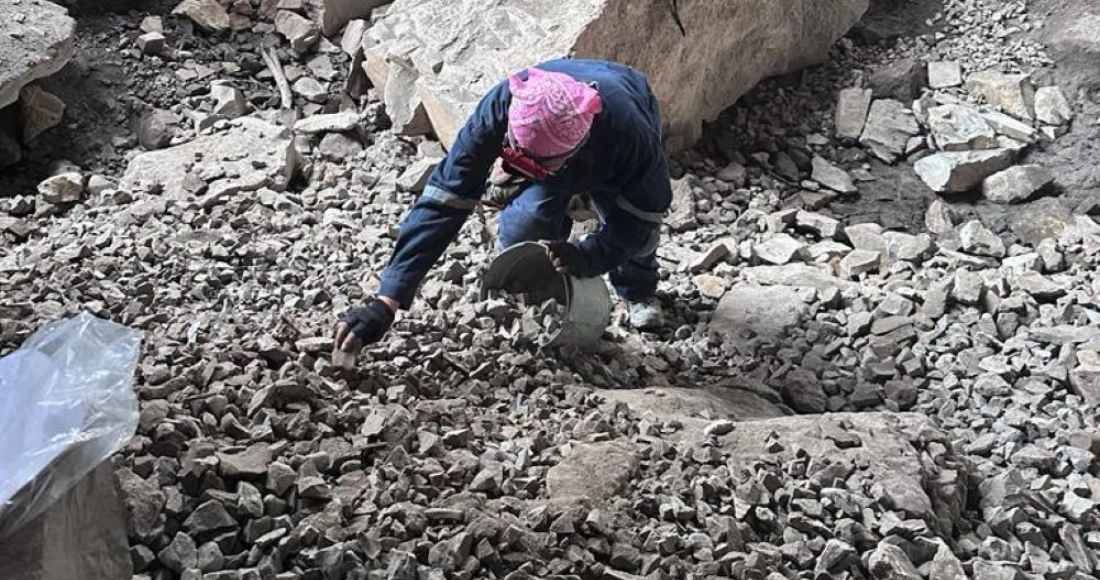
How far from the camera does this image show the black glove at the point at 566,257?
10.6ft

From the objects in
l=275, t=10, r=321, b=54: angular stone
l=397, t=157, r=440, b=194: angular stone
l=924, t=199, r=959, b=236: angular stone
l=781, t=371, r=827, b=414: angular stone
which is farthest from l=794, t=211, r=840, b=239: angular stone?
l=275, t=10, r=321, b=54: angular stone

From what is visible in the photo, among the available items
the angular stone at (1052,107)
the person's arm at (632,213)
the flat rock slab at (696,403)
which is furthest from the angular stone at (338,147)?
the angular stone at (1052,107)

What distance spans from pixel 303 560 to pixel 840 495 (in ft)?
4.21

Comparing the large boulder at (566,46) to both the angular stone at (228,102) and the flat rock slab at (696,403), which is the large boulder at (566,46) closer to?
the angular stone at (228,102)

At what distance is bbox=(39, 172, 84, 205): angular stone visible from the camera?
4039 mm

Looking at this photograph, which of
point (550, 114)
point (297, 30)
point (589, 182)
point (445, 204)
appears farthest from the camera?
point (297, 30)

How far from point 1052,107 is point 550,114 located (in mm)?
3218

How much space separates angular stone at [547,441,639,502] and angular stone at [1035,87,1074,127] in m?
3.28

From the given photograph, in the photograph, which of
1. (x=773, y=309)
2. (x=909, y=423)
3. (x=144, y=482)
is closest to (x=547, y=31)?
(x=773, y=309)

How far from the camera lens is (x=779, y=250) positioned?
14.0ft

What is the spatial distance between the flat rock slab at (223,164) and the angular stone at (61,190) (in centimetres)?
16

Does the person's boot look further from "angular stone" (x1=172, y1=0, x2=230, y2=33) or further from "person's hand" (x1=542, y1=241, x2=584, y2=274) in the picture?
"angular stone" (x1=172, y1=0, x2=230, y2=33)

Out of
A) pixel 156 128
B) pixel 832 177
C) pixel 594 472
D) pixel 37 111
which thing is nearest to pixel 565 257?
pixel 594 472

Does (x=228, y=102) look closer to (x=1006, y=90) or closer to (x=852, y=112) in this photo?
(x=852, y=112)
